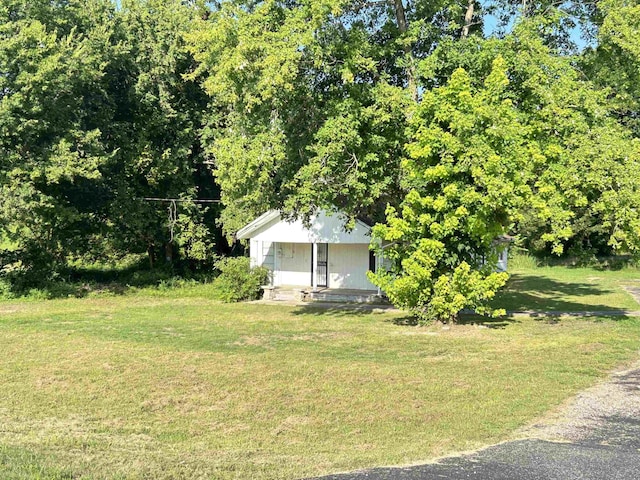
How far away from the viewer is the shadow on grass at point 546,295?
2303 centimetres

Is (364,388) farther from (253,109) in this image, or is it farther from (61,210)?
(61,210)

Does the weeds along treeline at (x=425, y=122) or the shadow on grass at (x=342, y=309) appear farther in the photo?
the shadow on grass at (x=342, y=309)

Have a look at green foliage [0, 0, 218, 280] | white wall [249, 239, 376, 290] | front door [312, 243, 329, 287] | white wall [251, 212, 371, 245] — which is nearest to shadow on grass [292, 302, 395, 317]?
white wall [251, 212, 371, 245]

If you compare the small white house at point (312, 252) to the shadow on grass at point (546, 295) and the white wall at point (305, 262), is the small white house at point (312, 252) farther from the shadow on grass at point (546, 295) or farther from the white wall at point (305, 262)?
the shadow on grass at point (546, 295)

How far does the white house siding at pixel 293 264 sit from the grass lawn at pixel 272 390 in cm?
922

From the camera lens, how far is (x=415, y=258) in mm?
17094

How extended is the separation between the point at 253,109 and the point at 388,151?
4.09 m

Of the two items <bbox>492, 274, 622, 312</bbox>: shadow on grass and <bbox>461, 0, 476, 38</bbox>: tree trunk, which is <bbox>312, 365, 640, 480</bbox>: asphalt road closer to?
<bbox>461, 0, 476, 38</bbox>: tree trunk

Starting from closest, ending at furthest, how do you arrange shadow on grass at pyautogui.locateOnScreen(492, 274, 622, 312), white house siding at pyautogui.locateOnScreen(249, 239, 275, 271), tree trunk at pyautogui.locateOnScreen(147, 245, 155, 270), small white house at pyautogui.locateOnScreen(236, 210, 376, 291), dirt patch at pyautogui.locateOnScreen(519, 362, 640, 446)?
dirt patch at pyautogui.locateOnScreen(519, 362, 640, 446)
shadow on grass at pyautogui.locateOnScreen(492, 274, 622, 312)
small white house at pyautogui.locateOnScreen(236, 210, 376, 291)
white house siding at pyautogui.locateOnScreen(249, 239, 275, 271)
tree trunk at pyautogui.locateOnScreen(147, 245, 155, 270)

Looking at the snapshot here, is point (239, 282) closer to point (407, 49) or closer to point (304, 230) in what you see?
point (304, 230)

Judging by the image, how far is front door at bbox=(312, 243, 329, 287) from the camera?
92.3 feet

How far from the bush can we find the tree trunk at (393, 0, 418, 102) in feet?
36.2

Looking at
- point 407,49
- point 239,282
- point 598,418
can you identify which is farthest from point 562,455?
point 239,282

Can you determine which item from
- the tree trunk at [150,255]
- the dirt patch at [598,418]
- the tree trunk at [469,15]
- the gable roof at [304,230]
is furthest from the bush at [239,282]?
the dirt patch at [598,418]
